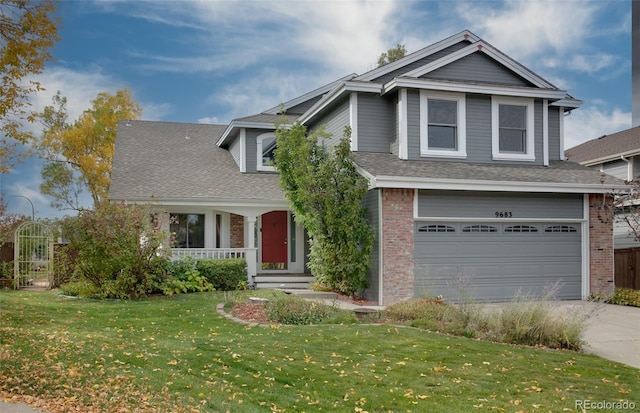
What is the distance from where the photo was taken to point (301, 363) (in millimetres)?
7422

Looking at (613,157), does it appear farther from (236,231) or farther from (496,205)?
(236,231)

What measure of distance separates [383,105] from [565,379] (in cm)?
1033

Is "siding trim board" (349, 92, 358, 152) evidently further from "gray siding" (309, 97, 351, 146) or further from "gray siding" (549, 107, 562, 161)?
"gray siding" (549, 107, 562, 161)

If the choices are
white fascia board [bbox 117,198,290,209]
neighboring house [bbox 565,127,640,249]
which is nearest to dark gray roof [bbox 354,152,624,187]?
white fascia board [bbox 117,198,290,209]

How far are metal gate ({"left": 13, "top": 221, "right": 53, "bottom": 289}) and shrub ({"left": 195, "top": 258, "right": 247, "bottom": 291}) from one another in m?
5.08

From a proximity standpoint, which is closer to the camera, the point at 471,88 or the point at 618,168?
the point at 471,88

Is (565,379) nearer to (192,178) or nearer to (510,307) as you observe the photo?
(510,307)

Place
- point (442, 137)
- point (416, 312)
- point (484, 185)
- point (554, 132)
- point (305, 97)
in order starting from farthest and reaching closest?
point (305, 97)
point (554, 132)
point (442, 137)
point (484, 185)
point (416, 312)

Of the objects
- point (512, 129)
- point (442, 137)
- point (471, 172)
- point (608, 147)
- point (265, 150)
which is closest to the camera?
point (471, 172)

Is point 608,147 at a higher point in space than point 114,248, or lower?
higher

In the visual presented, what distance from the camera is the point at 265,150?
21062 mm

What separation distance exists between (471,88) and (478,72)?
1.31 meters

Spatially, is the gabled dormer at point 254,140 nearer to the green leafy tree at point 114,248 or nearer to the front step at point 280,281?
the front step at point 280,281

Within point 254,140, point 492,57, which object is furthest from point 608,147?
point 254,140
